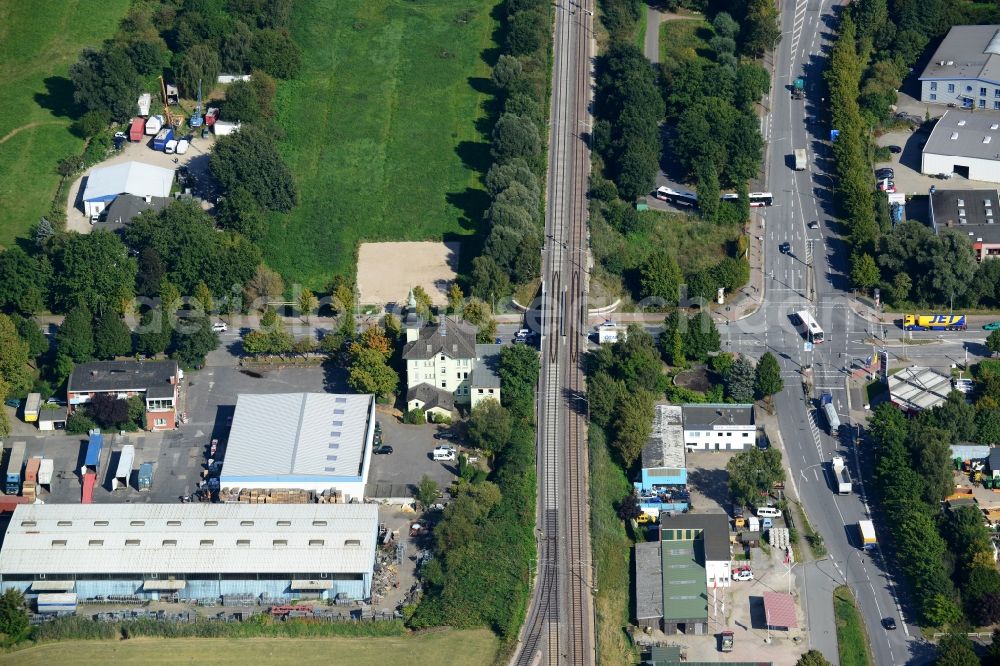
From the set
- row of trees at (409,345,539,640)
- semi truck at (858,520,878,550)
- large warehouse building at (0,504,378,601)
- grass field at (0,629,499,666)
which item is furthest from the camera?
semi truck at (858,520,878,550)

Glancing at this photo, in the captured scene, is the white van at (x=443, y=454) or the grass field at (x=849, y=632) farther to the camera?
the white van at (x=443, y=454)

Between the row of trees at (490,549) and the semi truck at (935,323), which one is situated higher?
the semi truck at (935,323)

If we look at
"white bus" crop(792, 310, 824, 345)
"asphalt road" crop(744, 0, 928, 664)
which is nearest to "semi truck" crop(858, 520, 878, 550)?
"asphalt road" crop(744, 0, 928, 664)

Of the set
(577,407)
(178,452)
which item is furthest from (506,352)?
(178,452)

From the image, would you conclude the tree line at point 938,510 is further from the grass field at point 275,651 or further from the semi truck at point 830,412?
the grass field at point 275,651

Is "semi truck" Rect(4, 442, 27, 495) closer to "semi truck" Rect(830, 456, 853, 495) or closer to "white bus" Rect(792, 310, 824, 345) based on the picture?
"semi truck" Rect(830, 456, 853, 495)

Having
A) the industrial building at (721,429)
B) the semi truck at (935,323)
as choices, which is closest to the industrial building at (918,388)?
the semi truck at (935,323)
